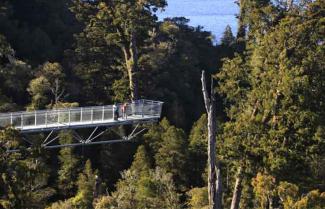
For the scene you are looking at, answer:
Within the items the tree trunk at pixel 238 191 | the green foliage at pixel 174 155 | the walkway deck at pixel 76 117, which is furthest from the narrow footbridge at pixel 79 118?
the tree trunk at pixel 238 191

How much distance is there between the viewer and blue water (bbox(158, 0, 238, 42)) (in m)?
83.3

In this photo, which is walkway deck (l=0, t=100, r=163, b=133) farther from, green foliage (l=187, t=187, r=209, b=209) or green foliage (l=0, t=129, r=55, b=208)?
green foliage (l=0, t=129, r=55, b=208)

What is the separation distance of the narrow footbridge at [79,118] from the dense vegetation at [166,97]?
1.73 metres

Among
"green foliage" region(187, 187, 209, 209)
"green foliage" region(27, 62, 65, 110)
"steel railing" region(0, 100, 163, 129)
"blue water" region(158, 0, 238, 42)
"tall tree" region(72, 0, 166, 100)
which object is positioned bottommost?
"green foliage" region(187, 187, 209, 209)

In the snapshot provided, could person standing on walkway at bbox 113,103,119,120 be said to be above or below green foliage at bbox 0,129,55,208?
above

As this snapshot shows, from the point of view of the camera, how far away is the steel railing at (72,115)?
21609mm

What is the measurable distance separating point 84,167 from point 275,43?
14420 millimetres

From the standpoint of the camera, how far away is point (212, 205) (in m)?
11.3

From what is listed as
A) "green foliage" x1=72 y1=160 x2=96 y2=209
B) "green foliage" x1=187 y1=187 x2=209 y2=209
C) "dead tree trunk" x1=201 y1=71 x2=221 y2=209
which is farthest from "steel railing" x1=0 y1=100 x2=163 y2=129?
"dead tree trunk" x1=201 y1=71 x2=221 y2=209

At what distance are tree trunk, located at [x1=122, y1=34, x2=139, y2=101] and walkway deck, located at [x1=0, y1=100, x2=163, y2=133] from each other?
6668 millimetres

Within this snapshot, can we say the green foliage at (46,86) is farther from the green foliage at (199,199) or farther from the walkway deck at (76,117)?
the green foliage at (199,199)

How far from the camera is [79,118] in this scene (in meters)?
23.0

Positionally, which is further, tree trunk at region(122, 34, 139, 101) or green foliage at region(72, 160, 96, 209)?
tree trunk at region(122, 34, 139, 101)

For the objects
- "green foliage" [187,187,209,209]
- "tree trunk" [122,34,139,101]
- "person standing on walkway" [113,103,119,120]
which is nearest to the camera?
"person standing on walkway" [113,103,119,120]
